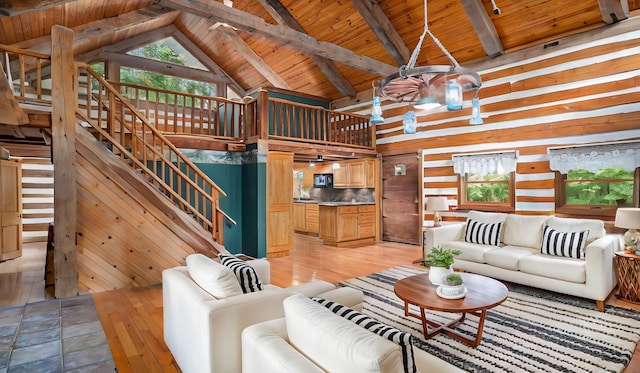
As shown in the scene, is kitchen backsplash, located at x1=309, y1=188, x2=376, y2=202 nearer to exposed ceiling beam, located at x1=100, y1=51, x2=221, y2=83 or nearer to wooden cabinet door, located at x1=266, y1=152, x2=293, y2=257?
wooden cabinet door, located at x1=266, y1=152, x2=293, y2=257

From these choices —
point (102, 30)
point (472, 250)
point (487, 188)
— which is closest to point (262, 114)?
point (102, 30)

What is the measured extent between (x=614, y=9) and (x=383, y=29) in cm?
348

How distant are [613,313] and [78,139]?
6369 mm

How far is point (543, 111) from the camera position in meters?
5.57

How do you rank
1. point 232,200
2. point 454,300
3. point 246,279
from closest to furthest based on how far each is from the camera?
point 246,279 < point 454,300 < point 232,200

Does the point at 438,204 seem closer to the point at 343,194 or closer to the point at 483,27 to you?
the point at 483,27

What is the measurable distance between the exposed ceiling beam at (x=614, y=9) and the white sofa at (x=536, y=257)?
9.75 ft

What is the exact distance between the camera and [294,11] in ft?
24.4

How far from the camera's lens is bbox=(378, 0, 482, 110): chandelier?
9.34ft

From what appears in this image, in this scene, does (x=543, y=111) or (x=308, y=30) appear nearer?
(x=543, y=111)

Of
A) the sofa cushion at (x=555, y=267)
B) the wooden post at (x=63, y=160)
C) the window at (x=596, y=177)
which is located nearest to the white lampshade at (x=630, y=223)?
the sofa cushion at (x=555, y=267)

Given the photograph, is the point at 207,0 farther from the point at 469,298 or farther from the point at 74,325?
the point at 469,298

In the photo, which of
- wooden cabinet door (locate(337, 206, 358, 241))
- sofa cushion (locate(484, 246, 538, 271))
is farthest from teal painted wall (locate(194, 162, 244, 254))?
sofa cushion (locate(484, 246, 538, 271))

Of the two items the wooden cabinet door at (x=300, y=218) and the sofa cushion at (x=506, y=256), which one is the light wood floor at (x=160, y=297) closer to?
the sofa cushion at (x=506, y=256)
